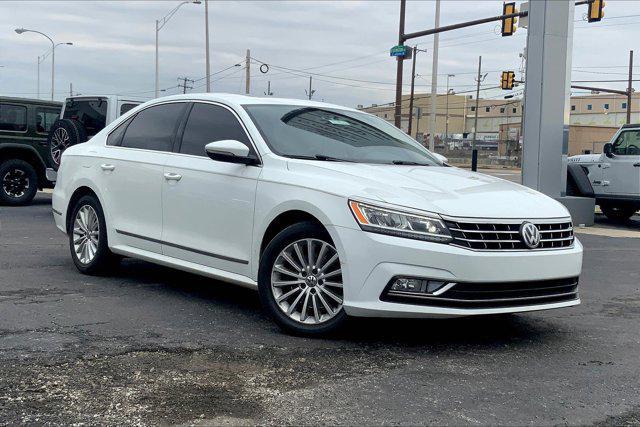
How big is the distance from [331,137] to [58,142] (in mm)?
7644

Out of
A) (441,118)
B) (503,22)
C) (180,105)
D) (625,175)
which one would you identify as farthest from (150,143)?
(441,118)

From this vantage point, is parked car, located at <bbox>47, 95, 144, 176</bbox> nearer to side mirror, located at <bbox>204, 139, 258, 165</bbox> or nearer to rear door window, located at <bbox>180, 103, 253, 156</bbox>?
rear door window, located at <bbox>180, 103, 253, 156</bbox>

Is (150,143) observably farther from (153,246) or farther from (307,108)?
(307,108)

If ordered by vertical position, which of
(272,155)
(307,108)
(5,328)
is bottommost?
(5,328)

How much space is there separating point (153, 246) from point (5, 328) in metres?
1.49

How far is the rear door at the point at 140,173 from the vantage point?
21.0 ft

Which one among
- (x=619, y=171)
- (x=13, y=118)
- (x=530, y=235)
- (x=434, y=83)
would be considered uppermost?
(x=434, y=83)

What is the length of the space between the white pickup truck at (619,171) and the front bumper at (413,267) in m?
11.0

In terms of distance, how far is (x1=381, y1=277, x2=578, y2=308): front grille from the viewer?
4.65 m

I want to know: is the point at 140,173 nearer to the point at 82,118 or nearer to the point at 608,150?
the point at 82,118

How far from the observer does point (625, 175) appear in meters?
14.9

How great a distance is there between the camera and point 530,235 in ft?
15.9

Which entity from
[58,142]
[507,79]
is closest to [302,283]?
[58,142]

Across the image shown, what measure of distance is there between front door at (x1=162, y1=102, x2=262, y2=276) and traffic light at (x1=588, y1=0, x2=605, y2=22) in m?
20.3
